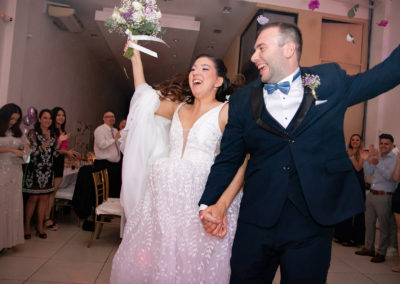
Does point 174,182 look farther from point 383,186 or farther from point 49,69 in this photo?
point 49,69

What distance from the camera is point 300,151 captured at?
1453mm

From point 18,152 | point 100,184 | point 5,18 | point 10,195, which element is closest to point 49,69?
point 5,18

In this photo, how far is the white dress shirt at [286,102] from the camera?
1.55m

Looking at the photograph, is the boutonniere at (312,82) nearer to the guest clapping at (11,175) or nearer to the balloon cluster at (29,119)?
the guest clapping at (11,175)

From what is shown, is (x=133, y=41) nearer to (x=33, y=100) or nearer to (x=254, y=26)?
(x=254, y=26)

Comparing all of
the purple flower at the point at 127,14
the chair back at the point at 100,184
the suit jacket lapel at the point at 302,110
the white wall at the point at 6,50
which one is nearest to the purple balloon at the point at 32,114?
the chair back at the point at 100,184

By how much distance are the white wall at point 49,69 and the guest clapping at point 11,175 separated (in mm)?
1902

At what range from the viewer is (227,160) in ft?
5.44

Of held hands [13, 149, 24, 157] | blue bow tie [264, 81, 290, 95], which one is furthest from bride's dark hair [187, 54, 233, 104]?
held hands [13, 149, 24, 157]

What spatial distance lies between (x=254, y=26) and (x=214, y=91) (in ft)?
16.2

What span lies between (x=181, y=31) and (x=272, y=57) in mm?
6241

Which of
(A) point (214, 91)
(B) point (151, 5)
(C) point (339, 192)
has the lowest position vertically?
(C) point (339, 192)

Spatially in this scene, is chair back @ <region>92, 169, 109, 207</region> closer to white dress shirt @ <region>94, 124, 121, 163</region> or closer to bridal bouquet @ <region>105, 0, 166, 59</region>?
white dress shirt @ <region>94, 124, 121, 163</region>

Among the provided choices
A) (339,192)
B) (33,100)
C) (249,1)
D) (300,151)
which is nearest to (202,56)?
(300,151)
